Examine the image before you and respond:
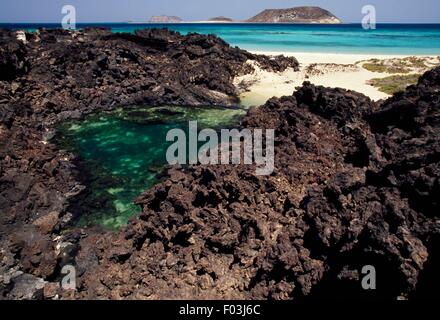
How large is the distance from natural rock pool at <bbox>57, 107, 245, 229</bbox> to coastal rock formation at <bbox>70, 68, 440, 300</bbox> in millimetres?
2012

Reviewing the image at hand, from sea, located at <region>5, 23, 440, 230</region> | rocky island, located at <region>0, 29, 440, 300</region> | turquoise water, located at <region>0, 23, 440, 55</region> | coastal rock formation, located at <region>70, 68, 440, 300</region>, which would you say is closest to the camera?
coastal rock formation, located at <region>70, 68, 440, 300</region>

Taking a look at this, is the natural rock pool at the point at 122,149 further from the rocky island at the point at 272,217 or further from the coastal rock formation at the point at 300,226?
the coastal rock formation at the point at 300,226

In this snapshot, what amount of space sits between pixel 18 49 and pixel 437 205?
3107 centimetres

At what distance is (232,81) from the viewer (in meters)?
36.0

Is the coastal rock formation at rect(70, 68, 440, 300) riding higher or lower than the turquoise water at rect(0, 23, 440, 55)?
lower

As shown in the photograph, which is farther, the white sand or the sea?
the white sand

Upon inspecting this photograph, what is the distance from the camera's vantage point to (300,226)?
10461mm

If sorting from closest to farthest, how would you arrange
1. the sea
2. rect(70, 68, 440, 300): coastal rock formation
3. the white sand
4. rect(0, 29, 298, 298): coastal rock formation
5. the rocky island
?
rect(70, 68, 440, 300): coastal rock formation < the rocky island < rect(0, 29, 298, 298): coastal rock formation < the sea < the white sand

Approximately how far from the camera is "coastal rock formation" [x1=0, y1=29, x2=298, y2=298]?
12164 millimetres

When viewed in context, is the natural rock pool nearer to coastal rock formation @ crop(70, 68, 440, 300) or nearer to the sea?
the sea

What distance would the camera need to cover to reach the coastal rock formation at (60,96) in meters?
12.2

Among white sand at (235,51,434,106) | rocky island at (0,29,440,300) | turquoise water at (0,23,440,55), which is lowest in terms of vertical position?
rocky island at (0,29,440,300)

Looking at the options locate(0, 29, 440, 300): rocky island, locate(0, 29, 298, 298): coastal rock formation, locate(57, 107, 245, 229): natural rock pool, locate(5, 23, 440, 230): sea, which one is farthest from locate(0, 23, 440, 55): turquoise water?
locate(0, 29, 440, 300): rocky island
